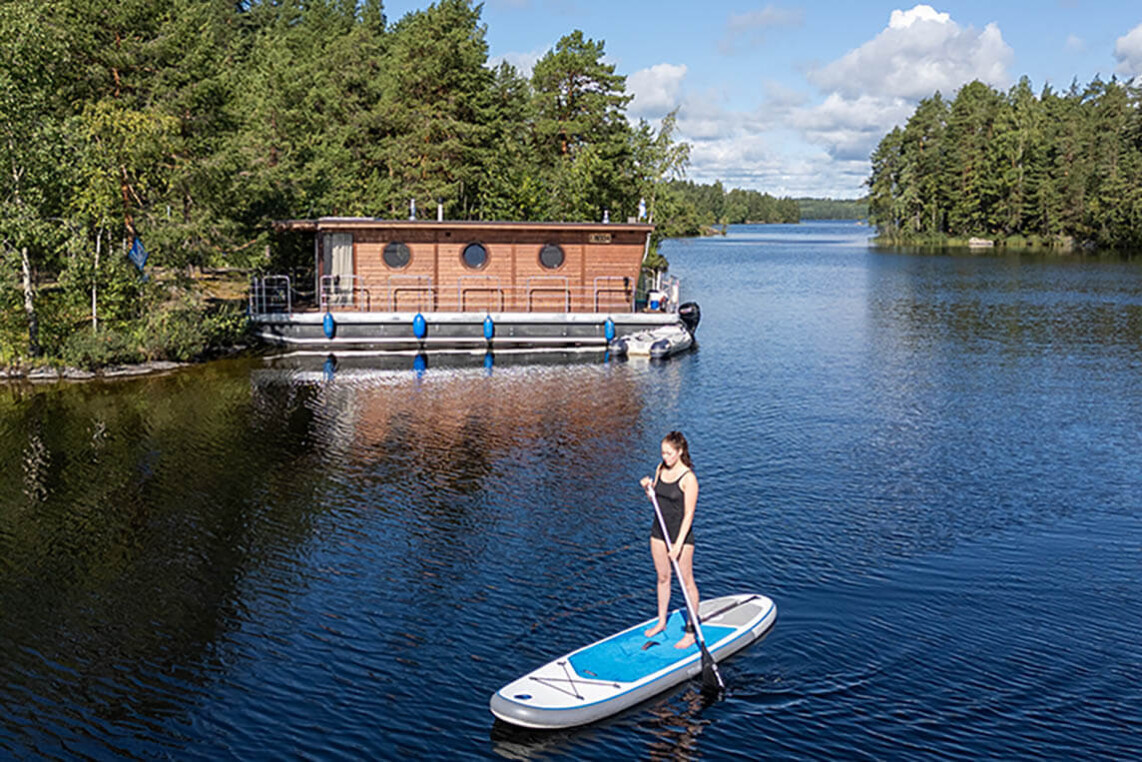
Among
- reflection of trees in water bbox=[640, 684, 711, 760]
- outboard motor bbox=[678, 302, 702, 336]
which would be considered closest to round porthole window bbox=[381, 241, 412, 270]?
outboard motor bbox=[678, 302, 702, 336]

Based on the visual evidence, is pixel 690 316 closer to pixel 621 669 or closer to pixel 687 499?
pixel 687 499

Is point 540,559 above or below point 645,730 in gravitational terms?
above

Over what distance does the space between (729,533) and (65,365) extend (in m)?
22.1

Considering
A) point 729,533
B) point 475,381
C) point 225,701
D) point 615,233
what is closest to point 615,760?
point 225,701

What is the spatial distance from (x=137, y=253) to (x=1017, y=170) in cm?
10493

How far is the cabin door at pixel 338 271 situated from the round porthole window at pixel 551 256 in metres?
6.92

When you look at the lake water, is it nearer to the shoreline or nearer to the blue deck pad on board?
the blue deck pad on board

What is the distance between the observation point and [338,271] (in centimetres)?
3441

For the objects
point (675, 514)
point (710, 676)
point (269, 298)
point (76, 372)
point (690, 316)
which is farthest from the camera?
point (690, 316)

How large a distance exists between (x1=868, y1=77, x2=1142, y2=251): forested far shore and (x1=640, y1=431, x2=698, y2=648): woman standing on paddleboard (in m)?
94.2

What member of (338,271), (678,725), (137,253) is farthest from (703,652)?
(338,271)

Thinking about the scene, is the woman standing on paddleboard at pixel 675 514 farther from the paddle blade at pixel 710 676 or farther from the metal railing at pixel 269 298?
the metal railing at pixel 269 298

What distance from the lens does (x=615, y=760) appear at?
9.32m

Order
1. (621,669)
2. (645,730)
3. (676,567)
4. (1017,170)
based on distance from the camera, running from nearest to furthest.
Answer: (645,730) < (621,669) < (676,567) < (1017,170)
